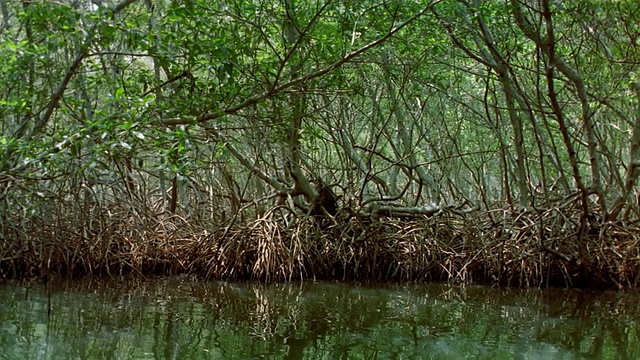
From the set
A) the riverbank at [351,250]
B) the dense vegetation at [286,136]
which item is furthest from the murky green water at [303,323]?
the dense vegetation at [286,136]

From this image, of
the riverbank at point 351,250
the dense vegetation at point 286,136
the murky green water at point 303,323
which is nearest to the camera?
the murky green water at point 303,323

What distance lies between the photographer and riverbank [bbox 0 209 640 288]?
19.2 ft

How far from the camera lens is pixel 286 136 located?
5785 mm

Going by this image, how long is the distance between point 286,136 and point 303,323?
2197 millimetres

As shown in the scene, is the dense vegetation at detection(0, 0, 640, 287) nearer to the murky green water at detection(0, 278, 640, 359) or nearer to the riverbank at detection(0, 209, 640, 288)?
the riverbank at detection(0, 209, 640, 288)

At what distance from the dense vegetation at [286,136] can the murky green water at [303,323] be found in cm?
60

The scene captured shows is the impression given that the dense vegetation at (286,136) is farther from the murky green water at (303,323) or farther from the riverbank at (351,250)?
the murky green water at (303,323)

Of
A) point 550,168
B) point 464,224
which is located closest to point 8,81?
point 464,224

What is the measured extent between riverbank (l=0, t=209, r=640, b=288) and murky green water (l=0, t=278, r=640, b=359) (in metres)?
0.46

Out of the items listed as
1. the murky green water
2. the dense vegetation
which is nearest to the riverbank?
the dense vegetation

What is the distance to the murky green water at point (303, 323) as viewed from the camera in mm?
3260

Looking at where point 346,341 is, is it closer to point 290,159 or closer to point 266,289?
point 266,289

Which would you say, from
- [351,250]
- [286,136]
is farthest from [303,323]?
[351,250]

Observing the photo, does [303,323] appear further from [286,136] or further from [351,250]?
[351,250]
